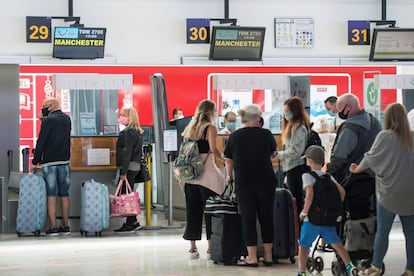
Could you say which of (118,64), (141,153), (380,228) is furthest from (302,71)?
(380,228)

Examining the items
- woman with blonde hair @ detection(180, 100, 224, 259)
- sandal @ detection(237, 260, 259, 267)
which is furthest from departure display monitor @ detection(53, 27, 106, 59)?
sandal @ detection(237, 260, 259, 267)

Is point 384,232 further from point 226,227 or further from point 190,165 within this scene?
point 190,165

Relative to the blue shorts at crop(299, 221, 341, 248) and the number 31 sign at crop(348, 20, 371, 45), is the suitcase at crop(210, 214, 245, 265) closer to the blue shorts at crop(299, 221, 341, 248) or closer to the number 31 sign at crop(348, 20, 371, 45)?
the blue shorts at crop(299, 221, 341, 248)

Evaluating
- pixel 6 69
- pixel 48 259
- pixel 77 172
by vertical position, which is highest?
pixel 6 69

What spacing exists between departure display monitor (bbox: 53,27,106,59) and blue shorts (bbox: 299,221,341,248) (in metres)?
6.23

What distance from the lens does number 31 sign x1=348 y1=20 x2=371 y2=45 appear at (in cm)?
1378

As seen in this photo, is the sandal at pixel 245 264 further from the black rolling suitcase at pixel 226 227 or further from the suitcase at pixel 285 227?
the suitcase at pixel 285 227

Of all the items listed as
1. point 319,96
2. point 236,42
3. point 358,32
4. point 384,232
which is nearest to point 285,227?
point 384,232

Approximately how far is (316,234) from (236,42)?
6.42 meters

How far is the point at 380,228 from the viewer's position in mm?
6977

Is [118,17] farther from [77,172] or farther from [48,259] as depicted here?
[48,259]

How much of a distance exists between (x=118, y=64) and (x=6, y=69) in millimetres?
1553

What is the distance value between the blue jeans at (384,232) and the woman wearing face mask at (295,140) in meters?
1.43

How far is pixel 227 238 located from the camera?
26.7 ft
